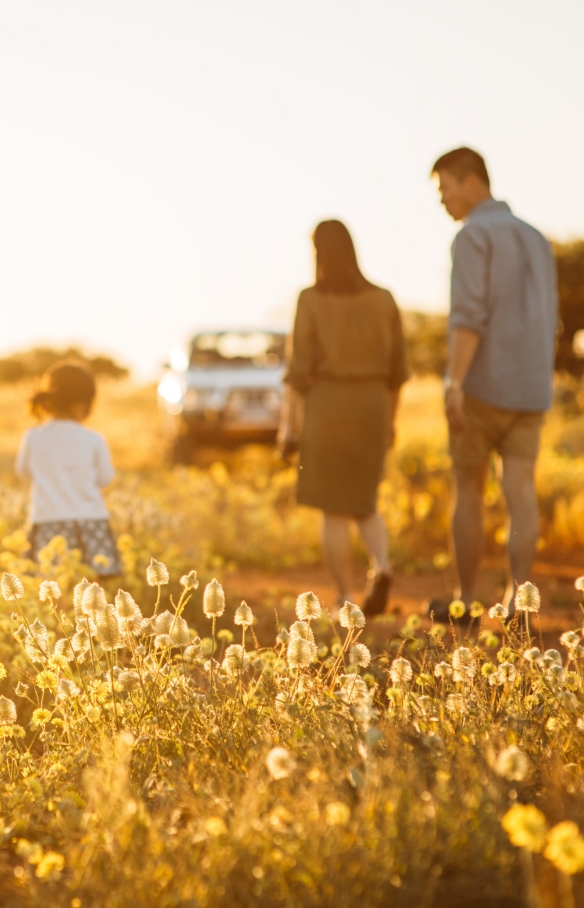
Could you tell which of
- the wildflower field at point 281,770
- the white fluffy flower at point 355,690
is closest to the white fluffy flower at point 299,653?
the wildflower field at point 281,770

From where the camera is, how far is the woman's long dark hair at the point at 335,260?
208 inches

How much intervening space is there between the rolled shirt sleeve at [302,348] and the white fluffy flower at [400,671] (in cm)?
277

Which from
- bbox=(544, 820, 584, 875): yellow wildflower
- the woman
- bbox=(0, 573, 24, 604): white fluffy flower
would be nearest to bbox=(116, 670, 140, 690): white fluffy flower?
bbox=(0, 573, 24, 604): white fluffy flower

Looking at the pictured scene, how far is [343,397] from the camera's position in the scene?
5434mm

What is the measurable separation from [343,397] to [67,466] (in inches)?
52.7

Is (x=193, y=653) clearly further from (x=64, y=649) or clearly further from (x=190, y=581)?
(x=64, y=649)

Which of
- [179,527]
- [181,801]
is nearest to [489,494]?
[179,527]

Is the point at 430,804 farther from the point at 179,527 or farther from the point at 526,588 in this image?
the point at 179,527

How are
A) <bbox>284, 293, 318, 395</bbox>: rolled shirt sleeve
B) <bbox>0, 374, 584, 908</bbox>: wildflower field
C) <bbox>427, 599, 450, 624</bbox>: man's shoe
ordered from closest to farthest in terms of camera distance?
<bbox>0, 374, 584, 908</bbox>: wildflower field
<bbox>427, 599, 450, 624</bbox>: man's shoe
<bbox>284, 293, 318, 395</bbox>: rolled shirt sleeve

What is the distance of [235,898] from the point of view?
2021 mm

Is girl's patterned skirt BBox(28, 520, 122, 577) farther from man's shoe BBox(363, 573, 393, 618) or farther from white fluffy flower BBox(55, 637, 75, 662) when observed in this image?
white fluffy flower BBox(55, 637, 75, 662)

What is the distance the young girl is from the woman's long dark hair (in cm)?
119

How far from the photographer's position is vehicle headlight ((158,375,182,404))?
577 inches

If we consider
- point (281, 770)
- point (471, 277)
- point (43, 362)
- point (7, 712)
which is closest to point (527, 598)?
point (281, 770)
